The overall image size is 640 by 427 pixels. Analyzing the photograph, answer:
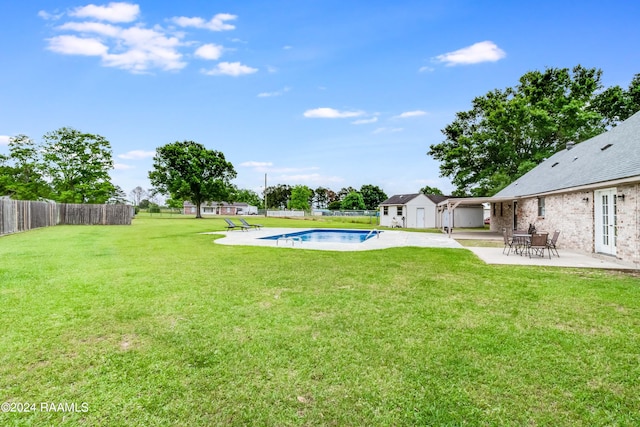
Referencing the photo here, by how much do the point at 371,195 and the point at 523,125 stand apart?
174 feet

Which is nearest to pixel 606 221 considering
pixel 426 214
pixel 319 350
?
pixel 319 350

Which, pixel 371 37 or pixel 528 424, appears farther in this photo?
pixel 371 37

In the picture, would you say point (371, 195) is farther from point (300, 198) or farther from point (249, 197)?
point (249, 197)

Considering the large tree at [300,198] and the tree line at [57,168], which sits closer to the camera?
the tree line at [57,168]

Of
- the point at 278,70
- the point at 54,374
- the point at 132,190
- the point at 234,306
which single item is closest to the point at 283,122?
the point at 278,70

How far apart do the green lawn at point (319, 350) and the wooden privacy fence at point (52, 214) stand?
13309mm

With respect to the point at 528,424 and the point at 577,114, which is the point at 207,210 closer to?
the point at 577,114

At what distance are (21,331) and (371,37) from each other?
698 inches

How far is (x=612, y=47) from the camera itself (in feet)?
55.3

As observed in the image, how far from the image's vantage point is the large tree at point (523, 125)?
87.3 feet

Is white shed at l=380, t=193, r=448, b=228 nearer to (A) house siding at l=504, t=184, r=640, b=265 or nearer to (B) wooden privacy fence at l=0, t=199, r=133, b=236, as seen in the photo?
(A) house siding at l=504, t=184, r=640, b=265

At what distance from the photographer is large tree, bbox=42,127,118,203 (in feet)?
108

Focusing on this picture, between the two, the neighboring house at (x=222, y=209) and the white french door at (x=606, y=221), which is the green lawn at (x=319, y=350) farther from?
the neighboring house at (x=222, y=209)

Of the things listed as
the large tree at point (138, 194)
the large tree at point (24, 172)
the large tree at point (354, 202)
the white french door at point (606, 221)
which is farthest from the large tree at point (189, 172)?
the large tree at point (138, 194)
